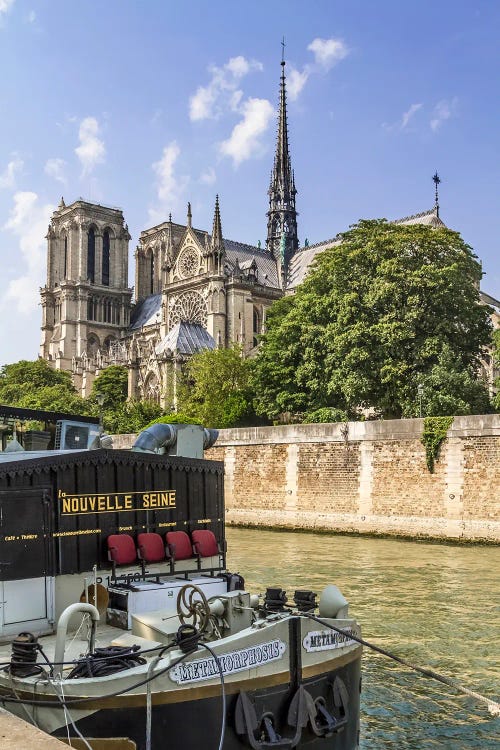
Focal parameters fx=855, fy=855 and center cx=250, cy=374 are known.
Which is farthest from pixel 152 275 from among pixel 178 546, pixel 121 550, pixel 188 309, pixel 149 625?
pixel 149 625

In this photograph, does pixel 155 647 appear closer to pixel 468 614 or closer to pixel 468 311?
pixel 468 614

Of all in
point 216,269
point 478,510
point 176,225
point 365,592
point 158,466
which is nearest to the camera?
point 158,466

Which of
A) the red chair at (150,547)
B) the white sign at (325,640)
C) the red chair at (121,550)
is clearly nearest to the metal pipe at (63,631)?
the red chair at (121,550)

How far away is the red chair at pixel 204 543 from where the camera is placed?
34.4 feet

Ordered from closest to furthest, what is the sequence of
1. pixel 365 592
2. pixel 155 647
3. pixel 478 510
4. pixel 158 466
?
1. pixel 155 647
2. pixel 158 466
3. pixel 365 592
4. pixel 478 510

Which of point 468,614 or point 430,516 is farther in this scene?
point 430,516

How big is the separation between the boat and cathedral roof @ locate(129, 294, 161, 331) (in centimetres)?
9694

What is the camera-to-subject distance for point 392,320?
3450 centimetres

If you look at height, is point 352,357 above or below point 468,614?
above

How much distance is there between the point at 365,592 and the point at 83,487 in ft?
32.6

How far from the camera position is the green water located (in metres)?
9.73

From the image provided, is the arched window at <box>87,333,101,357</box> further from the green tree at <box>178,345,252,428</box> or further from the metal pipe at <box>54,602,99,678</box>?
the metal pipe at <box>54,602,99,678</box>

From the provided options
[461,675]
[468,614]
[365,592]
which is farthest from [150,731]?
[365,592]

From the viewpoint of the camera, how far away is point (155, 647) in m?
7.32
